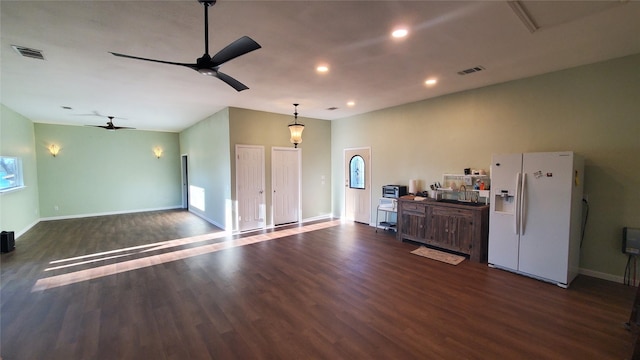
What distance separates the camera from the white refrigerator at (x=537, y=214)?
11.2 ft

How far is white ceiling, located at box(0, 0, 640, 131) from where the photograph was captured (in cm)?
229

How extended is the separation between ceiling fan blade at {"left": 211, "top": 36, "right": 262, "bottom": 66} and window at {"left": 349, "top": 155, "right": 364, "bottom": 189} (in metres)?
5.14

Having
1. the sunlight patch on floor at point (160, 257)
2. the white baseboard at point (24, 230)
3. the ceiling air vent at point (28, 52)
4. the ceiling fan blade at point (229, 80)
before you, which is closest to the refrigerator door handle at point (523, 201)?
the ceiling fan blade at point (229, 80)

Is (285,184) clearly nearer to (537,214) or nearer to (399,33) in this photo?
(399,33)

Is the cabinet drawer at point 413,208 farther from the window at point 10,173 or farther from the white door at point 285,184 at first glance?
the window at point 10,173

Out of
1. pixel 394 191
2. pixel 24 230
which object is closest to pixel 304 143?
pixel 394 191

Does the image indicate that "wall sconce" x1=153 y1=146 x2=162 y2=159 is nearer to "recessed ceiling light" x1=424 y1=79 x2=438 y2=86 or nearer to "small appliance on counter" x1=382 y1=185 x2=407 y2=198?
"small appliance on counter" x1=382 y1=185 x2=407 y2=198

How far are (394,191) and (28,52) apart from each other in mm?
6084

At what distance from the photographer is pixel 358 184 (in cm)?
722

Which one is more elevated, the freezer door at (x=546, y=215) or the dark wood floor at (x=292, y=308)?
the freezer door at (x=546, y=215)

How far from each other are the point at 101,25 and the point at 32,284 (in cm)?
360

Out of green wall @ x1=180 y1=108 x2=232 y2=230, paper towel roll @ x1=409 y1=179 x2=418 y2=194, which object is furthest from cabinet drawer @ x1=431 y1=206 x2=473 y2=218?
green wall @ x1=180 y1=108 x2=232 y2=230

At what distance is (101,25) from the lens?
2.49 metres

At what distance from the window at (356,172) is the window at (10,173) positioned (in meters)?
7.57
